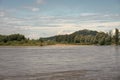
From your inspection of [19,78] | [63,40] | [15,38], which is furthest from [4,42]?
[19,78]

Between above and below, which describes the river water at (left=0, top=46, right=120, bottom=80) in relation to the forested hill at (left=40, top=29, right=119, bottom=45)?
below

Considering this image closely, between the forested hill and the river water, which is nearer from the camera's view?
the river water

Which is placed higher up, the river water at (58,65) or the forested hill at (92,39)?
the forested hill at (92,39)

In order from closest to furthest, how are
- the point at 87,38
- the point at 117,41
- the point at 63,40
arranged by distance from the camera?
the point at 117,41, the point at 87,38, the point at 63,40

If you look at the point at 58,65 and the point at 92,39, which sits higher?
the point at 92,39

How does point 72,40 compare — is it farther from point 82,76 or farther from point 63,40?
point 82,76

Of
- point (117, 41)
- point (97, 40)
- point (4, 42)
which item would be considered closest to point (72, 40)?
point (97, 40)

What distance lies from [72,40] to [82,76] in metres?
149

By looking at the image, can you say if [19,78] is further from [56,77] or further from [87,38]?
[87,38]

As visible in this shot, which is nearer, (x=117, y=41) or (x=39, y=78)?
(x=39, y=78)

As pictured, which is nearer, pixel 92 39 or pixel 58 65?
pixel 58 65

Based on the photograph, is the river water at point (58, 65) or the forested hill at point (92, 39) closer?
the river water at point (58, 65)

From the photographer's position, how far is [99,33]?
150125mm

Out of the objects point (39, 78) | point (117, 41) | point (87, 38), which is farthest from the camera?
point (87, 38)
